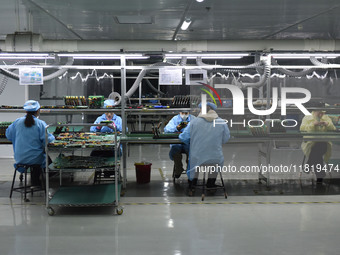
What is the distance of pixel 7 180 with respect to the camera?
6.66 metres

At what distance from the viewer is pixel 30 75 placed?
663 cm

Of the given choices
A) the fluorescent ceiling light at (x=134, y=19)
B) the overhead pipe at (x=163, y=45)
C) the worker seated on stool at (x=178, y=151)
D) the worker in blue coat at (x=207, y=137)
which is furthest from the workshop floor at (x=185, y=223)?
the fluorescent ceiling light at (x=134, y=19)

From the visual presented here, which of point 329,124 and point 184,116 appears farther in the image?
point 184,116

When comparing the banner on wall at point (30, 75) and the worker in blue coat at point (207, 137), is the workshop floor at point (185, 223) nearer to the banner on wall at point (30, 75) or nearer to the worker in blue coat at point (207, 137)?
the worker in blue coat at point (207, 137)

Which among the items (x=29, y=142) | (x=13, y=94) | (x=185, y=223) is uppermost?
(x=13, y=94)

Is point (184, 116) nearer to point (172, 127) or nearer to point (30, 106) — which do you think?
point (172, 127)

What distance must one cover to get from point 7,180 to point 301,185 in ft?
16.6

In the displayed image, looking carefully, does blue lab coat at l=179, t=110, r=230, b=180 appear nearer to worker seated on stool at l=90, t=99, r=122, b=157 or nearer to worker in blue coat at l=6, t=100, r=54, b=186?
worker seated on stool at l=90, t=99, r=122, b=157

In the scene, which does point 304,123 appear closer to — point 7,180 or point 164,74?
point 164,74

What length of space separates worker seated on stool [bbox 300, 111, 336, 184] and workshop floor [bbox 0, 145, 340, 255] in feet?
1.13

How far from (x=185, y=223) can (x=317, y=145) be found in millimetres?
3144

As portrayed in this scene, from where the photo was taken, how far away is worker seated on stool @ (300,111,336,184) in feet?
20.3

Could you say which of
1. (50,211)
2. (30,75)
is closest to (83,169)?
(50,211)

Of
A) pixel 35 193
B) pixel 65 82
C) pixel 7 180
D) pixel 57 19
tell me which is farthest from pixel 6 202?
pixel 65 82
